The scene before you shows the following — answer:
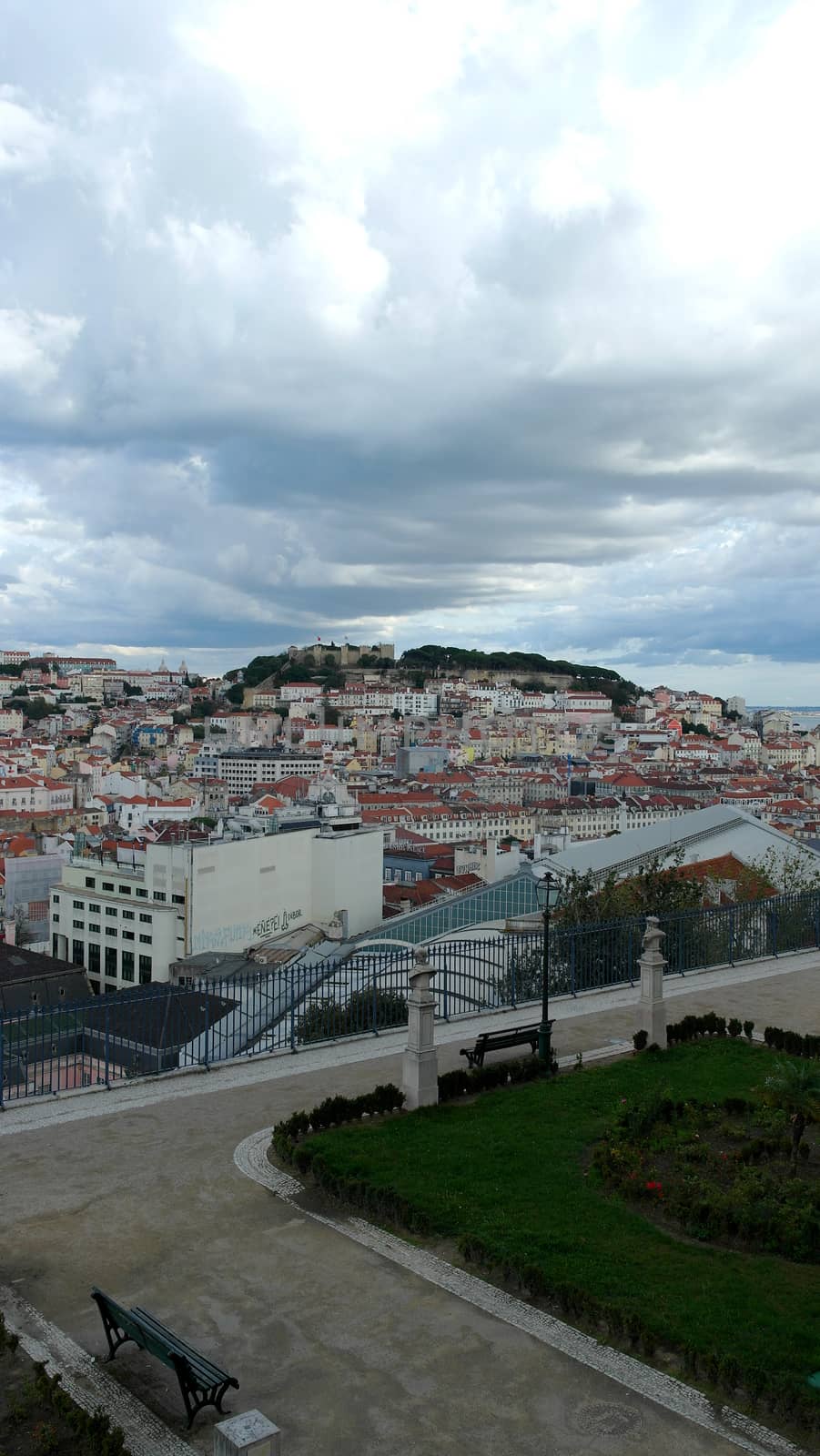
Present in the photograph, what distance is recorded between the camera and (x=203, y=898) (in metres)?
40.0

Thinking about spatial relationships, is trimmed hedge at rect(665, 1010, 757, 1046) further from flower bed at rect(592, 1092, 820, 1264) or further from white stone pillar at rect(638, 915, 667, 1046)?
flower bed at rect(592, 1092, 820, 1264)

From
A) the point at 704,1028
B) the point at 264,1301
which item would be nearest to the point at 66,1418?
the point at 264,1301

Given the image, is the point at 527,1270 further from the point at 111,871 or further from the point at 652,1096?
the point at 111,871

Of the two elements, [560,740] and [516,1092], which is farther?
[560,740]

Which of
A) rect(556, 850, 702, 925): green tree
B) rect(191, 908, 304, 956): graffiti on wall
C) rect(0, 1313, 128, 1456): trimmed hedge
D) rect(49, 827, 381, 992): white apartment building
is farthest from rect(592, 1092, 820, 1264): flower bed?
rect(191, 908, 304, 956): graffiti on wall

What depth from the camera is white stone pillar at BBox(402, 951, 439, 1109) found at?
10148mm

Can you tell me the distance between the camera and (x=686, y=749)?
473 ft

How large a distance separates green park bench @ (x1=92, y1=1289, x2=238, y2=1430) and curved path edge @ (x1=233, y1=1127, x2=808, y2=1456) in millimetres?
1783

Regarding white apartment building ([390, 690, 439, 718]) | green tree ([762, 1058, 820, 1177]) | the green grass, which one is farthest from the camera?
white apartment building ([390, 690, 439, 718])

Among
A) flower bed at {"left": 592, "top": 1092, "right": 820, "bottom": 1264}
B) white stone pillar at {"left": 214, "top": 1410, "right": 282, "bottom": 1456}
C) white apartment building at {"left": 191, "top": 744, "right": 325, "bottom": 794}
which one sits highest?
white stone pillar at {"left": 214, "top": 1410, "right": 282, "bottom": 1456}

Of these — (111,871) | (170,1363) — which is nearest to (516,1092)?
(170,1363)

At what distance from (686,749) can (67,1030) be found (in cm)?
13800

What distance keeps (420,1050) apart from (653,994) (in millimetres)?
3510

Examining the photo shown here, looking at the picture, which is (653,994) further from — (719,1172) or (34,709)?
(34,709)
